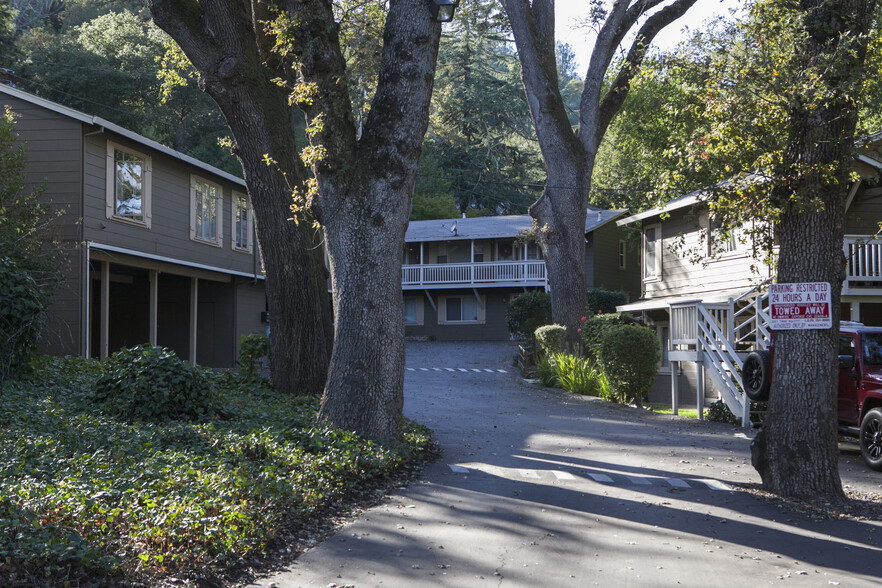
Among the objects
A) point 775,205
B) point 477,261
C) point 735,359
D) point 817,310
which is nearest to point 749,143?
point 775,205

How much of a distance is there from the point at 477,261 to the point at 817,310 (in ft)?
114

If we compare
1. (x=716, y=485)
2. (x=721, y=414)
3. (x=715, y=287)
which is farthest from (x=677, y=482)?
(x=715, y=287)

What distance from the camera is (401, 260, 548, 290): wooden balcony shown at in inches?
1576

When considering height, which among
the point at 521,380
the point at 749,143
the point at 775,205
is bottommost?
the point at 521,380

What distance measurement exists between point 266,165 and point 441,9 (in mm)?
5052

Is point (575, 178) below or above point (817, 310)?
above

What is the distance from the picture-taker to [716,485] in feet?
30.2

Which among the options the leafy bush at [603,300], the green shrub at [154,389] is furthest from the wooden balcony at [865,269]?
the green shrub at [154,389]

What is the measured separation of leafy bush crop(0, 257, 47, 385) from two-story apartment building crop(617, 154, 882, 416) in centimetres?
963

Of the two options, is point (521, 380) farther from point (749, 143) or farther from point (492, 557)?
point (492, 557)

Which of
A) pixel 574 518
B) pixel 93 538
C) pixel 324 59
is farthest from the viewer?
pixel 324 59

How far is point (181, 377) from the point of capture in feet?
36.0

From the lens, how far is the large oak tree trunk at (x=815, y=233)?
8.30 meters

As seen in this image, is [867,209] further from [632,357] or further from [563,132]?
[632,357]
